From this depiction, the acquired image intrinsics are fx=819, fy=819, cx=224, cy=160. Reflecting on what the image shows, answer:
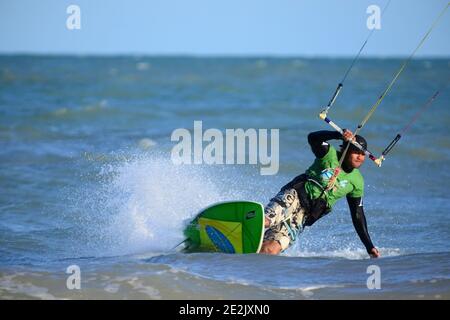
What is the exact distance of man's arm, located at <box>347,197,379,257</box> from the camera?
26.1 feet

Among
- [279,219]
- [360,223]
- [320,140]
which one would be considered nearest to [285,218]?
[279,219]

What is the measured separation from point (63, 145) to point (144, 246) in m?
8.05

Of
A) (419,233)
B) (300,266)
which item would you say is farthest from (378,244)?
(300,266)

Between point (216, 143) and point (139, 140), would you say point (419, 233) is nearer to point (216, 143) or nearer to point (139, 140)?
point (216, 143)

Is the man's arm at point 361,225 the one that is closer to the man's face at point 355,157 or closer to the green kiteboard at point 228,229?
the man's face at point 355,157

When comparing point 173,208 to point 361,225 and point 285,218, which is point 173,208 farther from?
point 361,225

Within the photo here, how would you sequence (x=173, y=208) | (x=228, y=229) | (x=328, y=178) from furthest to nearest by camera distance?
(x=173, y=208) → (x=228, y=229) → (x=328, y=178)

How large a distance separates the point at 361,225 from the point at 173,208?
2.71 metres

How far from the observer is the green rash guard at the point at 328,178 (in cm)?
797

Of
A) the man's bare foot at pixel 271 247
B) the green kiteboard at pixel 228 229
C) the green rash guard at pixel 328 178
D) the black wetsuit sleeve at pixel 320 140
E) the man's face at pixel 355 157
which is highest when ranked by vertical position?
the black wetsuit sleeve at pixel 320 140

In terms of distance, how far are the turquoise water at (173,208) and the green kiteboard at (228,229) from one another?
197mm

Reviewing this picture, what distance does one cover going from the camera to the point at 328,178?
796cm

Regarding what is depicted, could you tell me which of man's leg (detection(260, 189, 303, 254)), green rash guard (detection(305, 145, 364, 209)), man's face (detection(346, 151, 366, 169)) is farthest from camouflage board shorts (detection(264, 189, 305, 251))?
man's face (detection(346, 151, 366, 169))

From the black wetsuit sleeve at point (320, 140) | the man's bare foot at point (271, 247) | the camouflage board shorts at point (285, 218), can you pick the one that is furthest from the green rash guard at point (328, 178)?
the man's bare foot at point (271, 247)
